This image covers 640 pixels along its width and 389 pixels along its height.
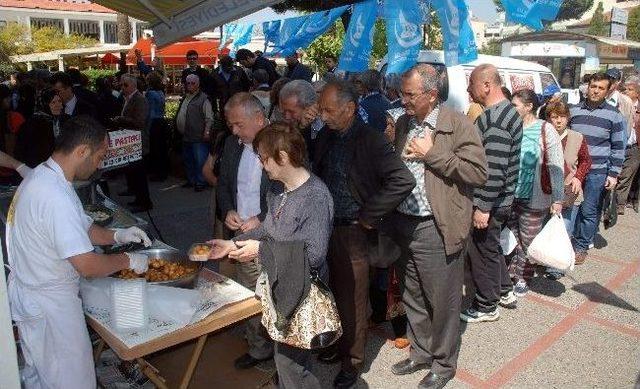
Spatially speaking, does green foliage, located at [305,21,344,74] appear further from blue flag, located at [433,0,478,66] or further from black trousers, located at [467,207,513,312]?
black trousers, located at [467,207,513,312]

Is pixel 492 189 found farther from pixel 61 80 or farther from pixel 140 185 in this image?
pixel 61 80

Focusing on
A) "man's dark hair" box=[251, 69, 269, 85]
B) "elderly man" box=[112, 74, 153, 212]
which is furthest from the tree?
"elderly man" box=[112, 74, 153, 212]

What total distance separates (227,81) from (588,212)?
623 cm

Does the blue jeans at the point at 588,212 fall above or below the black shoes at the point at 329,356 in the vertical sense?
above

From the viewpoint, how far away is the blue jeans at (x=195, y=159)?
8.62 m

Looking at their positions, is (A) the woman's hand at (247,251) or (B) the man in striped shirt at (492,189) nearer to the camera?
(A) the woman's hand at (247,251)

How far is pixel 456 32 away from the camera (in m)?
4.62

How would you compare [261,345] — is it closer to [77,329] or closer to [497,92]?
[77,329]

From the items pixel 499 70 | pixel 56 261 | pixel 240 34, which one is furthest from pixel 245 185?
pixel 240 34

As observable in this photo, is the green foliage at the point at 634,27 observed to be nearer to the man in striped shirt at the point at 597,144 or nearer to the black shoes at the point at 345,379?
the man in striped shirt at the point at 597,144

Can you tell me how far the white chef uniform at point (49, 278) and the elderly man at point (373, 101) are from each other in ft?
7.91

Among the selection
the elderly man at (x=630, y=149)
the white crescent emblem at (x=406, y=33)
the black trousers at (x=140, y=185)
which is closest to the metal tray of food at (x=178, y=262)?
the white crescent emblem at (x=406, y=33)

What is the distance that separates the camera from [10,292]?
2672 mm

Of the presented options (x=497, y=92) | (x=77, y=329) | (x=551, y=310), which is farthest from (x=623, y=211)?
(x=77, y=329)
